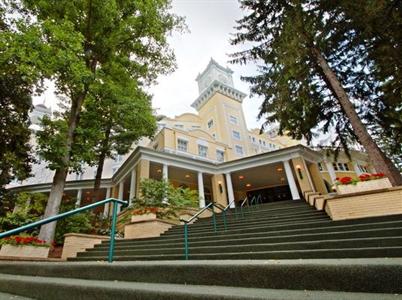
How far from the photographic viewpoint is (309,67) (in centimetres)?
930

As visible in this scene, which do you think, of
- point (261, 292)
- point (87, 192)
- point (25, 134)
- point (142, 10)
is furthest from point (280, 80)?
point (87, 192)

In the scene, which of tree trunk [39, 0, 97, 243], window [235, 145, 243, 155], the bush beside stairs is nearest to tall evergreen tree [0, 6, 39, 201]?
tree trunk [39, 0, 97, 243]

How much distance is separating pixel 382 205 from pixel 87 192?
20253 millimetres

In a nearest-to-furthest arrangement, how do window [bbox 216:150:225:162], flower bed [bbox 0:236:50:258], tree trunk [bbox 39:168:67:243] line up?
flower bed [bbox 0:236:50:258] < tree trunk [bbox 39:168:67:243] < window [bbox 216:150:225:162]

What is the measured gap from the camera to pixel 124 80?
1116cm

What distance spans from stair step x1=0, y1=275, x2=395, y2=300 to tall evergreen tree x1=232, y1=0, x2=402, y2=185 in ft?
26.2

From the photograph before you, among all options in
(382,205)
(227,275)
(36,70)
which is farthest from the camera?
(36,70)

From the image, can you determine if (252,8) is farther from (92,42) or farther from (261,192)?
(261,192)

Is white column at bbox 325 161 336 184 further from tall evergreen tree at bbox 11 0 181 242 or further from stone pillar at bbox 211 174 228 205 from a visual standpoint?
tall evergreen tree at bbox 11 0 181 242

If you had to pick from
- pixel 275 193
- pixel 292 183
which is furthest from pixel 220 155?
pixel 292 183

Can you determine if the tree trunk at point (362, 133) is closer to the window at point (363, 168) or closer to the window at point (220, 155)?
the window at point (220, 155)

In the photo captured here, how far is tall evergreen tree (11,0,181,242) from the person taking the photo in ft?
25.2

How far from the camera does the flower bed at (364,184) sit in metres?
5.93

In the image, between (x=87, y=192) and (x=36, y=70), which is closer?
(x=36, y=70)
